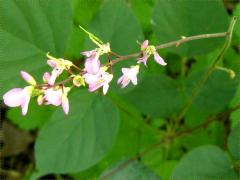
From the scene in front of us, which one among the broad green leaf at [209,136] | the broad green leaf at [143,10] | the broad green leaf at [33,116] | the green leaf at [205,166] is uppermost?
the broad green leaf at [143,10]

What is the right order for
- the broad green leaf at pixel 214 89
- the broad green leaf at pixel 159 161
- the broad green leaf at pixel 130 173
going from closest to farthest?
1. the broad green leaf at pixel 130 173
2. the broad green leaf at pixel 214 89
3. the broad green leaf at pixel 159 161

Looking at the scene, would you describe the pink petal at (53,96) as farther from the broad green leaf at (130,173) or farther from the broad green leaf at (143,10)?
the broad green leaf at (143,10)

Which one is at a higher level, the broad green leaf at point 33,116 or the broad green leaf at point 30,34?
the broad green leaf at point 30,34

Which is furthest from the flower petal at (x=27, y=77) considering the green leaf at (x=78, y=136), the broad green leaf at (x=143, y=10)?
the broad green leaf at (x=143, y=10)

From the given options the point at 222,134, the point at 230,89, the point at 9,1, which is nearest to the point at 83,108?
the point at 9,1

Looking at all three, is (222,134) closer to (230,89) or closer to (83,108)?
(230,89)

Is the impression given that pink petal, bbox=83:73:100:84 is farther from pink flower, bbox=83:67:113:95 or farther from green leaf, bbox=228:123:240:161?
green leaf, bbox=228:123:240:161

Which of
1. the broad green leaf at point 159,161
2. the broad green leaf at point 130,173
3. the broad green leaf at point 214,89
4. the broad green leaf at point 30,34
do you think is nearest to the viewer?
the broad green leaf at point 30,34
